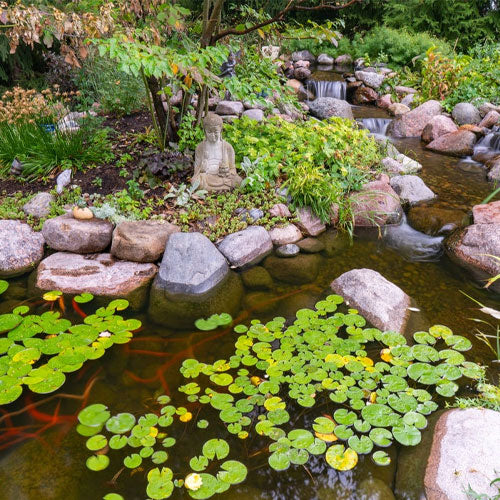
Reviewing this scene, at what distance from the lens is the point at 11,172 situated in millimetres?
5574

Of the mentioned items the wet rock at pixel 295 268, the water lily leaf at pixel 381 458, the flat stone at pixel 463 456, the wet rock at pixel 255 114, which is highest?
the wet rock at pixel 255 114

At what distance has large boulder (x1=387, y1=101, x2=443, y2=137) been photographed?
30.0ft

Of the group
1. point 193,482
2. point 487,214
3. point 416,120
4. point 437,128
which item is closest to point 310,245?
point 487,214

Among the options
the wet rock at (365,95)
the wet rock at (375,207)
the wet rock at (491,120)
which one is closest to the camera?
the wet rock at (375,207)

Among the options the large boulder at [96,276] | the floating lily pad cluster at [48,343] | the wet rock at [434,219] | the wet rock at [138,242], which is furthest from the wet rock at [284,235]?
the floating lily pad cluster at [48,343]

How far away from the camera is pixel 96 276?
4.12 m

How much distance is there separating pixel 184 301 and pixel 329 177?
2.70m

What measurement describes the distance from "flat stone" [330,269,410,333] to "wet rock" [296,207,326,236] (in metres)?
1.30

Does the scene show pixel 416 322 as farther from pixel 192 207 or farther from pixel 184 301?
pixel 192 207

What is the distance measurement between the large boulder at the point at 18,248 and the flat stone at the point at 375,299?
330 cm

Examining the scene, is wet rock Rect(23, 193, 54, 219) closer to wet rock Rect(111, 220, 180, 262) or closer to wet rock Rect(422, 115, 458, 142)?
wet rock Rect(111, 220, 180, 262)

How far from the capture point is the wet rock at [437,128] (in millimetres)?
8484

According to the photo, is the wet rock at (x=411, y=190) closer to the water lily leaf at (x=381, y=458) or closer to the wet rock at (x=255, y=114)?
the wet rock at (x=255, y=114)

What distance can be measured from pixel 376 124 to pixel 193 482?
9203 mm
